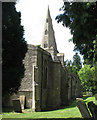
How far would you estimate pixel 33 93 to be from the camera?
19.5 m

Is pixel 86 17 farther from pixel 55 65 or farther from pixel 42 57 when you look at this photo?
pixel 55 65

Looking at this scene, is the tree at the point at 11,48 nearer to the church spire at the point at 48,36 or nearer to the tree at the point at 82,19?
the tree at the point at 82,19

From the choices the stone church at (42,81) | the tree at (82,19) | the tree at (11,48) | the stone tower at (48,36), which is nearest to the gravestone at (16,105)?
the stone church at (42,81)

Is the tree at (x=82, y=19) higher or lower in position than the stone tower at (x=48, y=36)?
lower

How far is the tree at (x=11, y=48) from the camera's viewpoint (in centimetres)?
948

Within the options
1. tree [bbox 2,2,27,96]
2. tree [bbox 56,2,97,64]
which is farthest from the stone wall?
tree [bbox 56,2,97,64]

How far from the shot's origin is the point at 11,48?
381 inches

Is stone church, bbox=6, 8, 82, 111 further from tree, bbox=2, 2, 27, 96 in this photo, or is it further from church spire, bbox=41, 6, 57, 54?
tree, bbox=2, 2, 27, 96

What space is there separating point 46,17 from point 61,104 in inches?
825

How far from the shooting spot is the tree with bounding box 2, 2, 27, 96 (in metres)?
9.48

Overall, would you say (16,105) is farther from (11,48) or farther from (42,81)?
(11,48)

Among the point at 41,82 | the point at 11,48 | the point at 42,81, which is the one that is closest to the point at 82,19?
the point at 11,48

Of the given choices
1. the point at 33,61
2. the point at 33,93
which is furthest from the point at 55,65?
the point at 33,93

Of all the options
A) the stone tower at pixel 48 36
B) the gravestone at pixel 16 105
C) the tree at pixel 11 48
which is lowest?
the gravestone at pixel 16 105
